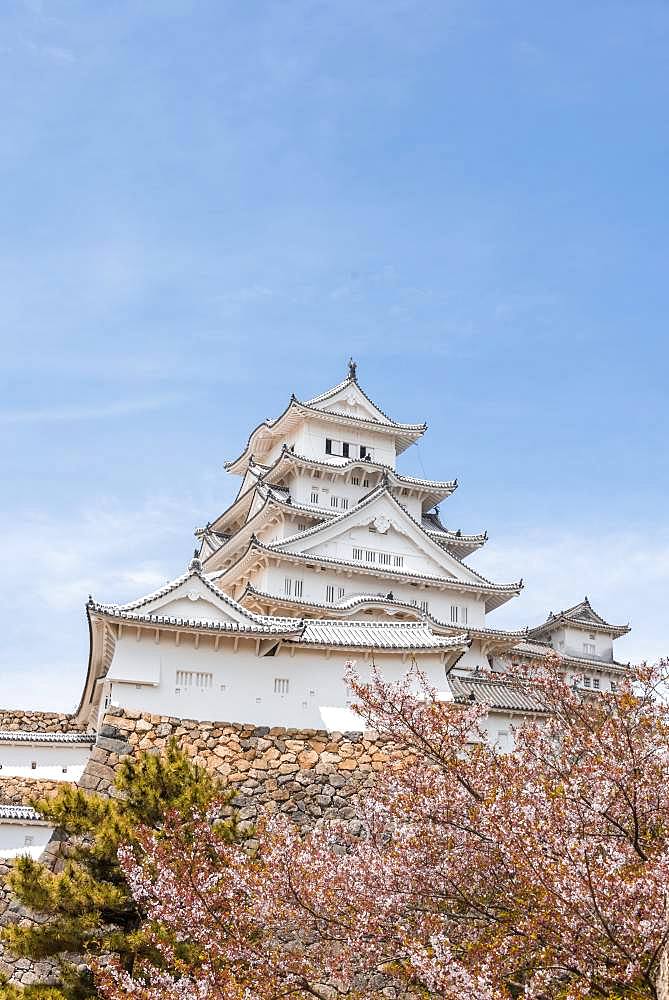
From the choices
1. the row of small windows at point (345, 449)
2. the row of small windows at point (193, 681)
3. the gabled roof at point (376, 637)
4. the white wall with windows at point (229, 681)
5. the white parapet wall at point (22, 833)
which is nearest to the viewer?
the white parapet wall at point (22, 833)

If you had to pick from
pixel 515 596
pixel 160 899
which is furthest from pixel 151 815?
pixel 515 596

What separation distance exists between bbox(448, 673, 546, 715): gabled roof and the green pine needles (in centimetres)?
888

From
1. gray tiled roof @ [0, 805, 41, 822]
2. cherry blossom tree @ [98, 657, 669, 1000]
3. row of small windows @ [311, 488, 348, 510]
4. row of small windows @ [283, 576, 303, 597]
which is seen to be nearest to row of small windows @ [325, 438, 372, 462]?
row of small windows @ [311, 488, 348, 510]

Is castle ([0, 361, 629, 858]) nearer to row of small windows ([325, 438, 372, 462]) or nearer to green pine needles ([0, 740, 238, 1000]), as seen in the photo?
row of small windows ([325, 438, 372, 462])

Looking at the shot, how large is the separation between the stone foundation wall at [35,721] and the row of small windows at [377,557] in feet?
33.7

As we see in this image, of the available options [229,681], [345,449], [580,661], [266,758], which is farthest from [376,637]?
[580,661]

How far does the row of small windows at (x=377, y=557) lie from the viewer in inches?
1190

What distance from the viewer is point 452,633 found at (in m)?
29.0

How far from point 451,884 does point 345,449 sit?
25564mm

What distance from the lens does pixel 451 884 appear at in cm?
907

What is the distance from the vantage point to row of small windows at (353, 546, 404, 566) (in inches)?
1190

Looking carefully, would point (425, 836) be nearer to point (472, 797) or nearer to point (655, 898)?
point (472, 797)

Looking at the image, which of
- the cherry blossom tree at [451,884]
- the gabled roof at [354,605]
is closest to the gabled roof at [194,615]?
the cherry blossom tree at [451,884]

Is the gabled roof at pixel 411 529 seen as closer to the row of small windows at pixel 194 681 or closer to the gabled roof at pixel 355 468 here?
the gabled roof at pixel 355 468
